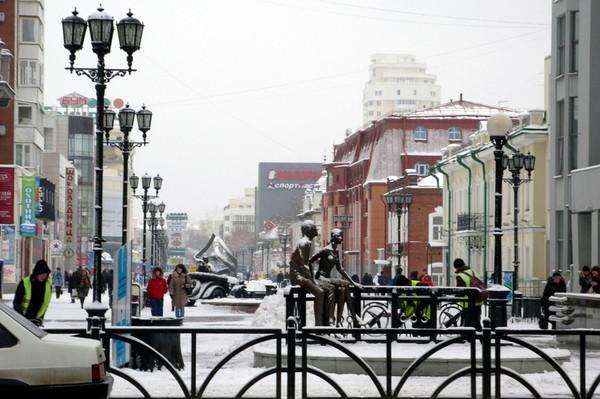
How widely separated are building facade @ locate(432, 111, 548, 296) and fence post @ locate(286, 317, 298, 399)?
39657 millimetres

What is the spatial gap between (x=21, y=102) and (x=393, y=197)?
26.1 meters

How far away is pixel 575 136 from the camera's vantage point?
46094 mm

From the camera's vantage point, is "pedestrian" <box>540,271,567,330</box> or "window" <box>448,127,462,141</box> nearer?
"pedestrian" <box>540,271,567,330</box>

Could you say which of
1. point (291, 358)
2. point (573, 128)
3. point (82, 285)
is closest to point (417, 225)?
point (82, 285)

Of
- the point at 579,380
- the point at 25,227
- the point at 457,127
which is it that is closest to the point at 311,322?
the point at 579,380

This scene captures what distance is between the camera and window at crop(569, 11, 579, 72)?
151ft

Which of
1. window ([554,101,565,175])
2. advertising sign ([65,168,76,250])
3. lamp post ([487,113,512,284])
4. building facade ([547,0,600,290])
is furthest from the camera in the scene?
advertising sign ([65,168,76,250])

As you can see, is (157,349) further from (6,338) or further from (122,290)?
(6,338)

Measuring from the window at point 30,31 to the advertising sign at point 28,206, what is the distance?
31.4ft

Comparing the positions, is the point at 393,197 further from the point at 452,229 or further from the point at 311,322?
the point at 311,322

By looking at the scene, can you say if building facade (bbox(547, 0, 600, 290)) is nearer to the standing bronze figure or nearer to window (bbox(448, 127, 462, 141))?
the standing bronze figure

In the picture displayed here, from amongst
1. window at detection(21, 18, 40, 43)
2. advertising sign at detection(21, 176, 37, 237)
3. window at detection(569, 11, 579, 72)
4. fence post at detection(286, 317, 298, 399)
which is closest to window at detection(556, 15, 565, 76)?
window at detection(569, 11, 579, 72)

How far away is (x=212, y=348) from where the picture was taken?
1791 cm

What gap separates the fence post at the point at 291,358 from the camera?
13703mm
